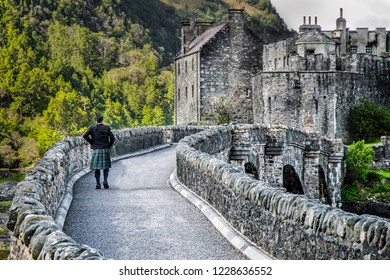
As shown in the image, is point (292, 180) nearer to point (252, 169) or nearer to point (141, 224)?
point (252, 169)

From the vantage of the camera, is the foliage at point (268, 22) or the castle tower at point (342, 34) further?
the castle tower at point (342, 34)

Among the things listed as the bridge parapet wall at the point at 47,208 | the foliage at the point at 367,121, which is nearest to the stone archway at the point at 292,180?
the bridge parapet wall at the point at 47,208

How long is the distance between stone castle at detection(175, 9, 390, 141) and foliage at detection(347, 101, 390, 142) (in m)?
0.52

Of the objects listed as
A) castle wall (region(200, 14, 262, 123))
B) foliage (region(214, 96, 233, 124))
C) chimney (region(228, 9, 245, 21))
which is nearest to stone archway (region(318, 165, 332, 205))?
foliage (region(214, 96, 233, 124))

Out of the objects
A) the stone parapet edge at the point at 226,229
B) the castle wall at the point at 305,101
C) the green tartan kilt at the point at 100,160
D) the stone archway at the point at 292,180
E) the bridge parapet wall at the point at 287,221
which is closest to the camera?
the bridge parapet wall at the point at 287,221

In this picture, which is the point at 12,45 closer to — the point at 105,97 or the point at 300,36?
the point at 105,97

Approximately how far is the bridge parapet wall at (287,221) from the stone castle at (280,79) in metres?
39.6

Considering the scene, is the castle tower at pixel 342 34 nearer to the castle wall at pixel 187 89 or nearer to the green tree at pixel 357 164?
the castle wall at pixel 187 89

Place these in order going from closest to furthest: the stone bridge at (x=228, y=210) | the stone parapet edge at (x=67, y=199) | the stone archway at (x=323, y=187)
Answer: the stone bridge at (x=228, y=210)
the stone parapet edge at (x=67, y=199)
the stone archway at (x=323, y=187)

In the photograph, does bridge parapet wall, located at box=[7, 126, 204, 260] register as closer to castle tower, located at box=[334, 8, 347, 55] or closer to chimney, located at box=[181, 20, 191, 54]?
chimney, located at box=[181, 20, 191, 54]

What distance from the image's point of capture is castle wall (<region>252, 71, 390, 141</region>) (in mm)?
53594

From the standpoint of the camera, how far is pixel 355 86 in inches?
2207

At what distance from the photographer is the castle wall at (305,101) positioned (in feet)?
176

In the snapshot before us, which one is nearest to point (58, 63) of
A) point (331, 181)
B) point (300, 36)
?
point (300, 36)
